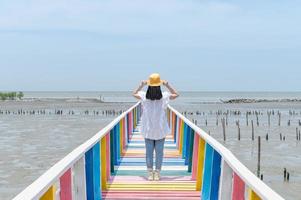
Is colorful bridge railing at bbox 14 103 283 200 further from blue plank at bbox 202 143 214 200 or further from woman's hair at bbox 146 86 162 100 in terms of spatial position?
woman's hair at bbox 146 86 162 100

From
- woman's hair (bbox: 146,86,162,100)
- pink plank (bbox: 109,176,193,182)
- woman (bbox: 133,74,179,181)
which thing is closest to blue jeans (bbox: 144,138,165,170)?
woman (bbox: 133,74,179,181)

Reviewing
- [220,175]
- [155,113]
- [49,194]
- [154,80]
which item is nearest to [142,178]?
[155,113]

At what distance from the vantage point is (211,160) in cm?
629

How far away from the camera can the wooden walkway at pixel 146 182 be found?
6812 millimetres

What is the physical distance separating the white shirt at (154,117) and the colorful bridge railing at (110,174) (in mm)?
615

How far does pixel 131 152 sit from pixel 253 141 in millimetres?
29226

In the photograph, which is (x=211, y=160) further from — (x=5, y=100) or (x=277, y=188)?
(x=5, y=100)

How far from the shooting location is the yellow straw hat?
7.30 m

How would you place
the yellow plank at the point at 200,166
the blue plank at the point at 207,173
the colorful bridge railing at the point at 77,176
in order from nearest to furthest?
the colorful bridge railing at the point at 77,176, the blue plank at the point at 207,173, the yellow plank at the point at 200,166

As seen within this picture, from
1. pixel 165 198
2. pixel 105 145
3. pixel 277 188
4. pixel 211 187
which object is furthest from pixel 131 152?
pixel 277 188

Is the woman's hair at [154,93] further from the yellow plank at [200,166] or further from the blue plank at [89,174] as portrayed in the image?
the blue plank at [89,174]

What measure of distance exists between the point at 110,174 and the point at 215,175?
115 inches

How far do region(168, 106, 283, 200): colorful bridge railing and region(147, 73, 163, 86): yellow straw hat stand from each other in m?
1.01

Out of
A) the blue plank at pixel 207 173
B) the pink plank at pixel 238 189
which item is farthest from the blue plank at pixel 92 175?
the pink plank at pixel 238 189
